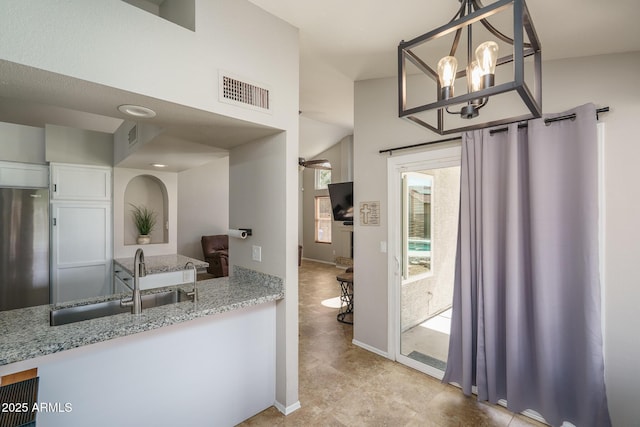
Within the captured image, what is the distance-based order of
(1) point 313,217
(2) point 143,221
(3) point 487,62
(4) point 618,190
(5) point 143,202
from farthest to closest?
(1) point 313,217 → (5) point 143,202 → (2) point 143,221 → (4) point 618,190 → (3) point 487,62

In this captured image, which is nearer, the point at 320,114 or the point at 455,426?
the point at 455,426

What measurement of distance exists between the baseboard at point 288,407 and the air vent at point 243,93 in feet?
7.35

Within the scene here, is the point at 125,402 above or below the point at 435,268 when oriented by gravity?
below

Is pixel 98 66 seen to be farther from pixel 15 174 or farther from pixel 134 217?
pixel 134 217

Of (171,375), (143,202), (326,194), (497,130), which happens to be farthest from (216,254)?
(497,130)

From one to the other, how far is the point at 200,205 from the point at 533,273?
685 cm

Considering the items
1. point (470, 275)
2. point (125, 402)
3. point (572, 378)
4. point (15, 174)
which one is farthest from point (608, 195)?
point (15, 174)

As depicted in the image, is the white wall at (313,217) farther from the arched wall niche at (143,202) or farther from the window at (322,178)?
the arched wall niche at (143,202)

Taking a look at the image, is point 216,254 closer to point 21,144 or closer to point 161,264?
point 161,264

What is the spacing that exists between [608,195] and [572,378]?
126 cm

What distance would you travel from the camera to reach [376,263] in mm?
3178

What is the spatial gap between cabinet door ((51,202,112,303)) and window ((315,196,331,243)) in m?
6.51

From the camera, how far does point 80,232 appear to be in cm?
354

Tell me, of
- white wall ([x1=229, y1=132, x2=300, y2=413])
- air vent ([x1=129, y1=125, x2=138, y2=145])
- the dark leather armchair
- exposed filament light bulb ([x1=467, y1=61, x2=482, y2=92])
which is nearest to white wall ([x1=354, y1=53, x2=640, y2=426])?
exposed filament light bulb ([x1=467, y1=61, x2=482, y2=92])
